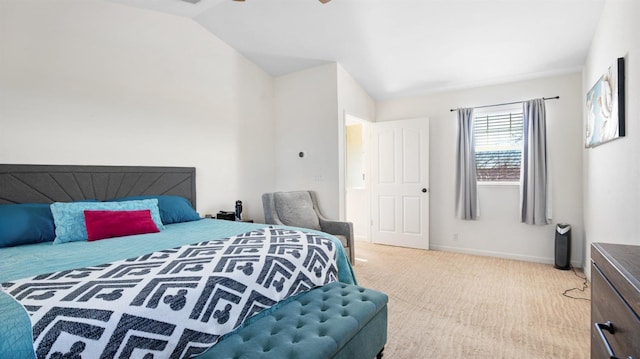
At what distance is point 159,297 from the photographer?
1.15 m

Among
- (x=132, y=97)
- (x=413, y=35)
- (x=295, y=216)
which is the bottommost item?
(x=295, y=216)

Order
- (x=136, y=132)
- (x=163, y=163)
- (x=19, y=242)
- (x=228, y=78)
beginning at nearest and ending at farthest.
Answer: (x=19, y=242)
(x=136, y=132)
(x=163, y=163)
(x=228, y=78)

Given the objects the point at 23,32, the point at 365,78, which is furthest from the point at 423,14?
the point at 23,32

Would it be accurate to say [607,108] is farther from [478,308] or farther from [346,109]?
[346,109]

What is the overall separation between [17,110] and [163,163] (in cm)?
123

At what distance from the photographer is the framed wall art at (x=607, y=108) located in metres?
1.99

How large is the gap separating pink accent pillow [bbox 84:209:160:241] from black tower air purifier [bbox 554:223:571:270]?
423 cm

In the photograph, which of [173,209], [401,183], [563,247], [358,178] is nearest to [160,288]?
[173,209]

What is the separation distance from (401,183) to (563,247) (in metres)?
2.05

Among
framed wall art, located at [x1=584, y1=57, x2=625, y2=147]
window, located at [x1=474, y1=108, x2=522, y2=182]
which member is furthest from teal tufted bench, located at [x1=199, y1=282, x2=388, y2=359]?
window, located at [x1=474, y1=108, x2=522, y2=182]

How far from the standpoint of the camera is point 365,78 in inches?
167

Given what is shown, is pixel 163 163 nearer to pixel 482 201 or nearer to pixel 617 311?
pixel 617 311

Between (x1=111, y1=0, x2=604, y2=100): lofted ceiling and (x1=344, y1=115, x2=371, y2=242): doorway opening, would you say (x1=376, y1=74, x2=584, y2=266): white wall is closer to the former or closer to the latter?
(x1=111, y1=0, x2=604, y2=100): lofted ceiling

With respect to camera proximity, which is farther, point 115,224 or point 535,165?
point 535,165
